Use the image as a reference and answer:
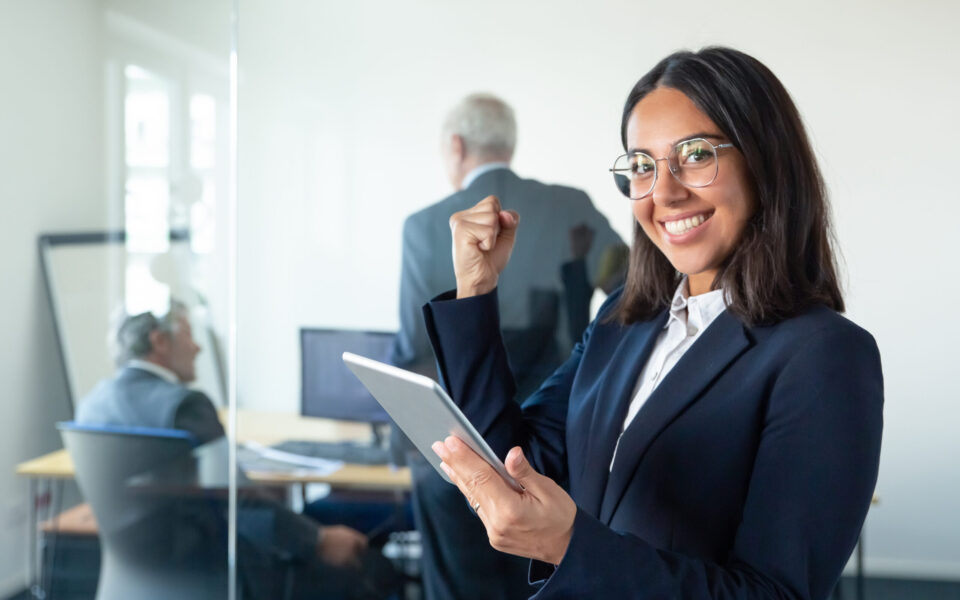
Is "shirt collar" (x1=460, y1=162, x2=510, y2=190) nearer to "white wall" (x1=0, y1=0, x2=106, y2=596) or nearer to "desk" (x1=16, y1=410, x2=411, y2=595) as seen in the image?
"desk" (x1=16, y1=410, x2=411, y2=595)

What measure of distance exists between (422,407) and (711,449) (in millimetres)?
370

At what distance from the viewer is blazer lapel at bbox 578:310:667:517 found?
1271mm

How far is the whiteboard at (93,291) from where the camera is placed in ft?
9.30

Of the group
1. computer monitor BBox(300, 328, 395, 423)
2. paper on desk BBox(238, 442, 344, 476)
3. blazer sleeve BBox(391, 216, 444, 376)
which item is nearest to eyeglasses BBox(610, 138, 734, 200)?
blazer sleeve BBox(391, 216, 444, 376)

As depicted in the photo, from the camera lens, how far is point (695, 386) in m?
1.15

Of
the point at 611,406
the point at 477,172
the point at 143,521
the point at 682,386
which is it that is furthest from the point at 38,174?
the point at 682,386

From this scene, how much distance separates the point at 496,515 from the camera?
972 mm

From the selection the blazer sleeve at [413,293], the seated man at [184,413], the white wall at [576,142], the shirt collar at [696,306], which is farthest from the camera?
the seated man at [184,413]

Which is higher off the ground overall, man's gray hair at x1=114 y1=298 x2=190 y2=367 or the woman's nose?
the woman's nose

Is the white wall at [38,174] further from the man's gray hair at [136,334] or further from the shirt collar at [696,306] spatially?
the shirt collar at [696,306]

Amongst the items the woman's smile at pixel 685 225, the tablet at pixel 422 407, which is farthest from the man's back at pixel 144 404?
the woman's smile at pixel 685 225

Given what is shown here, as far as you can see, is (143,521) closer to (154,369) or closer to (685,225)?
(154,369)

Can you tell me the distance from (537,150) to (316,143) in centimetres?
64

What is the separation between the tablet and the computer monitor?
4.28 feet
